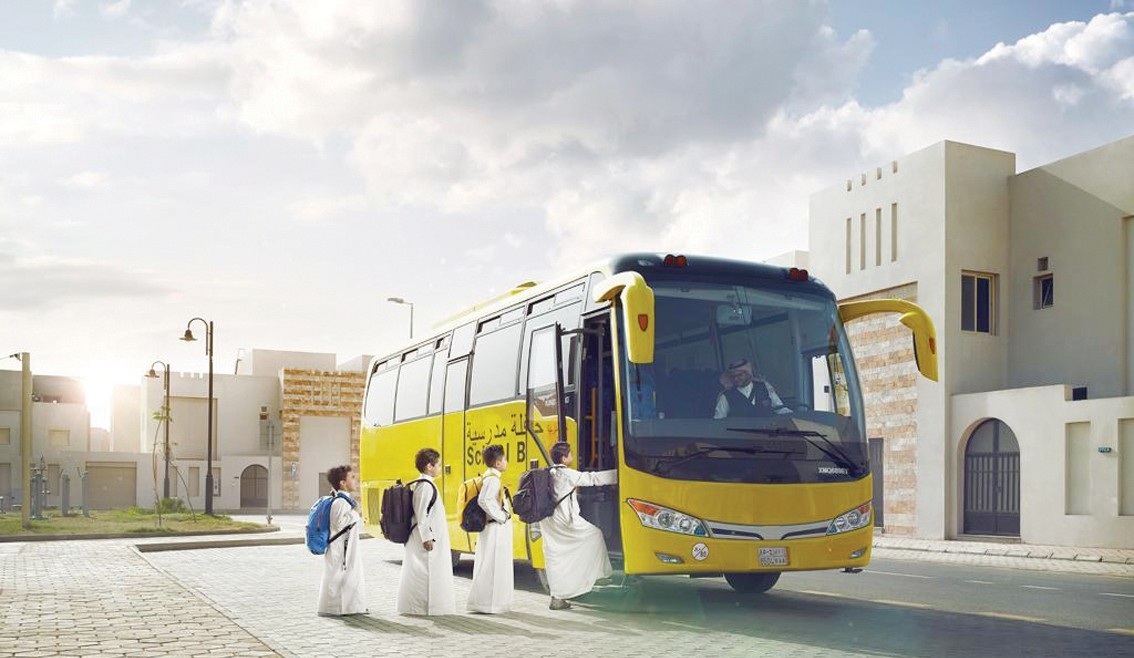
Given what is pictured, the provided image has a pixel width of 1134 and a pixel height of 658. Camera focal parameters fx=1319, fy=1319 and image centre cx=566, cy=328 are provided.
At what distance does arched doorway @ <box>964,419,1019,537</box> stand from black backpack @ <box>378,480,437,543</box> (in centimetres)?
2274

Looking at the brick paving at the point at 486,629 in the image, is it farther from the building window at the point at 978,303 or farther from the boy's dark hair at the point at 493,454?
the building window at the point at 978,303

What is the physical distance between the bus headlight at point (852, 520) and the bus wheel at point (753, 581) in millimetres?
2319

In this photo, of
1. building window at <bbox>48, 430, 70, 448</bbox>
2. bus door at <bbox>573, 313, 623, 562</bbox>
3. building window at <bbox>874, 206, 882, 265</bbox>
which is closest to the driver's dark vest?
bus door at <bbox>573, 313, 623, 562</bbox>

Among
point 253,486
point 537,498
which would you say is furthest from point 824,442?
point 253,486

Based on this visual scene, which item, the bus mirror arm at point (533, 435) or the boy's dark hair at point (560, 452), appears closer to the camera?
the boy's dark hair at point (560, 452)

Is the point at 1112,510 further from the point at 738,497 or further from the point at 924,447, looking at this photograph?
the point at 738,497

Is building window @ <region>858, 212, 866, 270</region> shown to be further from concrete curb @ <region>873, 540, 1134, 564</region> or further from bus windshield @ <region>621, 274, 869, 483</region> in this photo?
bus windshield @ <region>621, 274, 869, 483</region>

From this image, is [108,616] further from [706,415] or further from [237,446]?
[237,446]

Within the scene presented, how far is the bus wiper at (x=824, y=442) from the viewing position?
1223 cm

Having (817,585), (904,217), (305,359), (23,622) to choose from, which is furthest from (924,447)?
(305,359)

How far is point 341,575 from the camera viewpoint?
42.9ft

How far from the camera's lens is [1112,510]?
93.9 ft

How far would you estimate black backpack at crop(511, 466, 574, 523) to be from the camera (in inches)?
503

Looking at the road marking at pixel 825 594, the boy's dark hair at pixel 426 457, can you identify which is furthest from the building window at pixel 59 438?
the boy's dark hair at pixel 426 457
